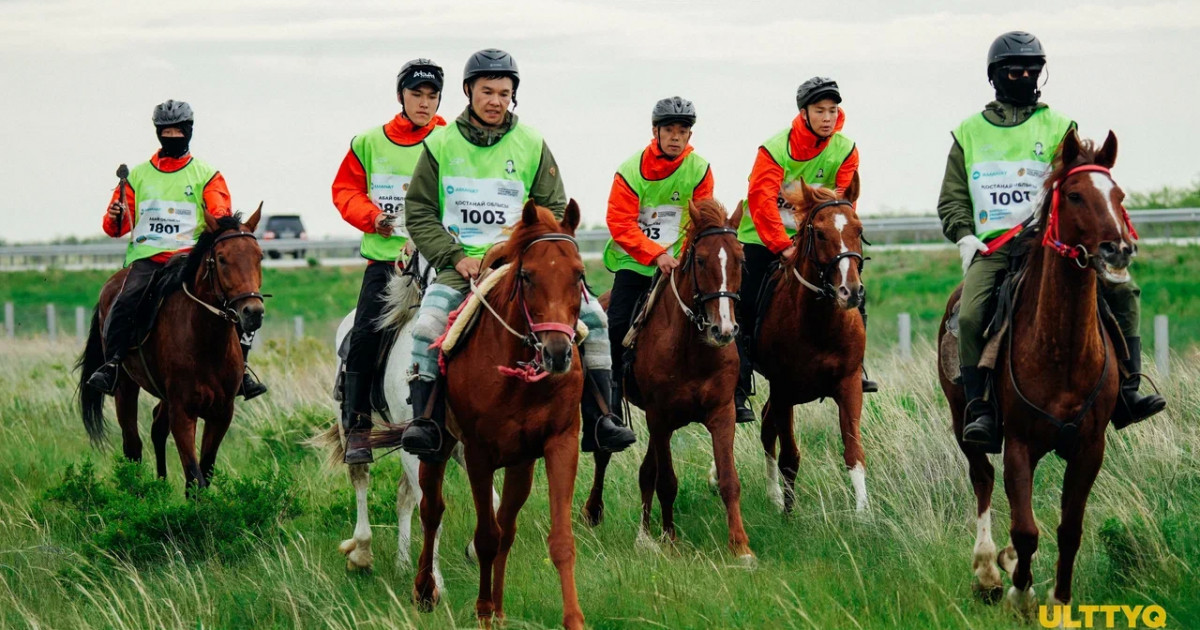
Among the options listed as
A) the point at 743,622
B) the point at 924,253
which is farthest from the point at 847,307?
the point at 924,253

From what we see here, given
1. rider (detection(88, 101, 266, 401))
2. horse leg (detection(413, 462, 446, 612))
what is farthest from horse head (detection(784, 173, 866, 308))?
rider (detection(88, 101, 266, 401))

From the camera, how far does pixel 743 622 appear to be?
7145mm

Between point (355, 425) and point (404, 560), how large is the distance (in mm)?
931

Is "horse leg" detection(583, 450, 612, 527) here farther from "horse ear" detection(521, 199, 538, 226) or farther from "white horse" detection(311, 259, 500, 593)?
"horse ear" detection(521, 199, 538, 226)

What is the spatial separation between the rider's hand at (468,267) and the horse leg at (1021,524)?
9.92 ft

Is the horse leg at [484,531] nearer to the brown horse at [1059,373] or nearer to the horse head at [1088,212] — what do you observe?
the brown horse at [1059,373]

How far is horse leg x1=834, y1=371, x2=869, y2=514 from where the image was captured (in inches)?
396

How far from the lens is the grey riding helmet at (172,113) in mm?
12359

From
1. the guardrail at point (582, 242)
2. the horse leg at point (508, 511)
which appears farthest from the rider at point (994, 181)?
the guardrail at point (582, 242)

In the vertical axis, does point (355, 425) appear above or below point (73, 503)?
above

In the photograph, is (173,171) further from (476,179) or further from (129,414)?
(476,179)

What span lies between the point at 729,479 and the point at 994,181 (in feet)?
8.25

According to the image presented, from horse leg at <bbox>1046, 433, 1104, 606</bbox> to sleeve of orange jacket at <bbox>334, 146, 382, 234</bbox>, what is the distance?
479 cm

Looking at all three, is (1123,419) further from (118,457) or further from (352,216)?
(118,457)
